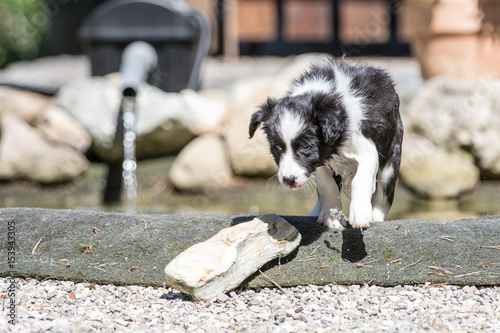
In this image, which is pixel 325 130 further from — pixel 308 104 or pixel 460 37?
pixel 460 37

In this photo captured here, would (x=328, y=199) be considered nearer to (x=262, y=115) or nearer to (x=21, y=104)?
(x=262, y=115)

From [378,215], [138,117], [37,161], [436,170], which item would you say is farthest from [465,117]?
[37,161]

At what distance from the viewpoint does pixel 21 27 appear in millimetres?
15500

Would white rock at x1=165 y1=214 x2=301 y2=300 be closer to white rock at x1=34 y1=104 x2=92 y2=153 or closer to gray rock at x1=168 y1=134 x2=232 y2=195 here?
gray rock at x1=168 y1=134 x2=232 y2=195

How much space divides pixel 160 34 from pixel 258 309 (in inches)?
274

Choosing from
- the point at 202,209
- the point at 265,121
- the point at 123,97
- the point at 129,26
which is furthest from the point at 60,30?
the point at 265,121

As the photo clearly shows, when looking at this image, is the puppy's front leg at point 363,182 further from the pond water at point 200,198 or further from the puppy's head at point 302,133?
the pond water at point 200,198

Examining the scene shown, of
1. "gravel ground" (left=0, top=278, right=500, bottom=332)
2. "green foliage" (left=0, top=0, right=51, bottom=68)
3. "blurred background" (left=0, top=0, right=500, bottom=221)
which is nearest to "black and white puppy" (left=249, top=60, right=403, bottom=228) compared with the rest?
"gravel ground" (left=0, top=278, right=500, bottom=332)

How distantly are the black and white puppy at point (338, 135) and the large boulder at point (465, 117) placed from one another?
141 inches

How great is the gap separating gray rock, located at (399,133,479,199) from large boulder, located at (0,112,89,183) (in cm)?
415

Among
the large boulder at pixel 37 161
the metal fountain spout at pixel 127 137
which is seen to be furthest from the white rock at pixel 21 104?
the metal fountain spout at pixel 127 137

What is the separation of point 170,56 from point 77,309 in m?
6.67

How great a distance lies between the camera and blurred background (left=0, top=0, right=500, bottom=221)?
767cm

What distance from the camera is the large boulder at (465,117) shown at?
7.66 m
